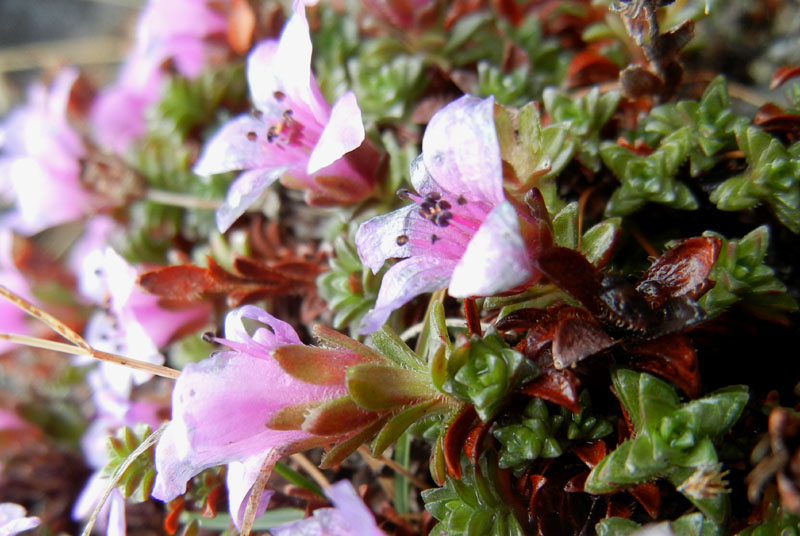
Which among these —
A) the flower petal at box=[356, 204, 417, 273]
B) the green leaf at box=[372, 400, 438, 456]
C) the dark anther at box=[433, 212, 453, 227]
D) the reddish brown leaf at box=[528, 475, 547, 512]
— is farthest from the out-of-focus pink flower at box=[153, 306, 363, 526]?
the reddish brown leaf at box=[528, 475, 547, 512]

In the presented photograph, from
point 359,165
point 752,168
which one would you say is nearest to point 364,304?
point 359,165

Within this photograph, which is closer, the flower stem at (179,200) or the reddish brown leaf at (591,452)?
the reddish brown leaf at (591,452)

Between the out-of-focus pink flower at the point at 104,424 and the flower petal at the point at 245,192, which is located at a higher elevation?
the flower petal at the point at 245,192

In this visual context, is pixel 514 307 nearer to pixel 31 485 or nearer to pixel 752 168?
pixel 752 168

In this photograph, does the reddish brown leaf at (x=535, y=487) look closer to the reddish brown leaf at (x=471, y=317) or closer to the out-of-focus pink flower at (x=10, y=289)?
the reddish brown leaf at (x=471, y=317)

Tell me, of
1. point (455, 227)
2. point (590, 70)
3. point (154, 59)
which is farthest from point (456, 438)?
point (154, 59)

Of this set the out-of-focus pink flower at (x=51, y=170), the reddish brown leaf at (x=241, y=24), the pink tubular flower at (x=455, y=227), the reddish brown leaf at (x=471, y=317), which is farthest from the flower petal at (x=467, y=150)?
the out-of-focus pink flower at (x=51, y=170)

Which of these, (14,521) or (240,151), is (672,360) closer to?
(240,151)

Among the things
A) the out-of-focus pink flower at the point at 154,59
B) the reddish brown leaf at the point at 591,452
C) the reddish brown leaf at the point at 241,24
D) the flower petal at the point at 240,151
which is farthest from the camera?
the out-of-focus pink flower at the point at 154,59

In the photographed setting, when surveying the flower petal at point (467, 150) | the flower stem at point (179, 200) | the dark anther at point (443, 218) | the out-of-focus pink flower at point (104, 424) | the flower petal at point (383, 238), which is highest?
the flower petal at point (467, 150)
